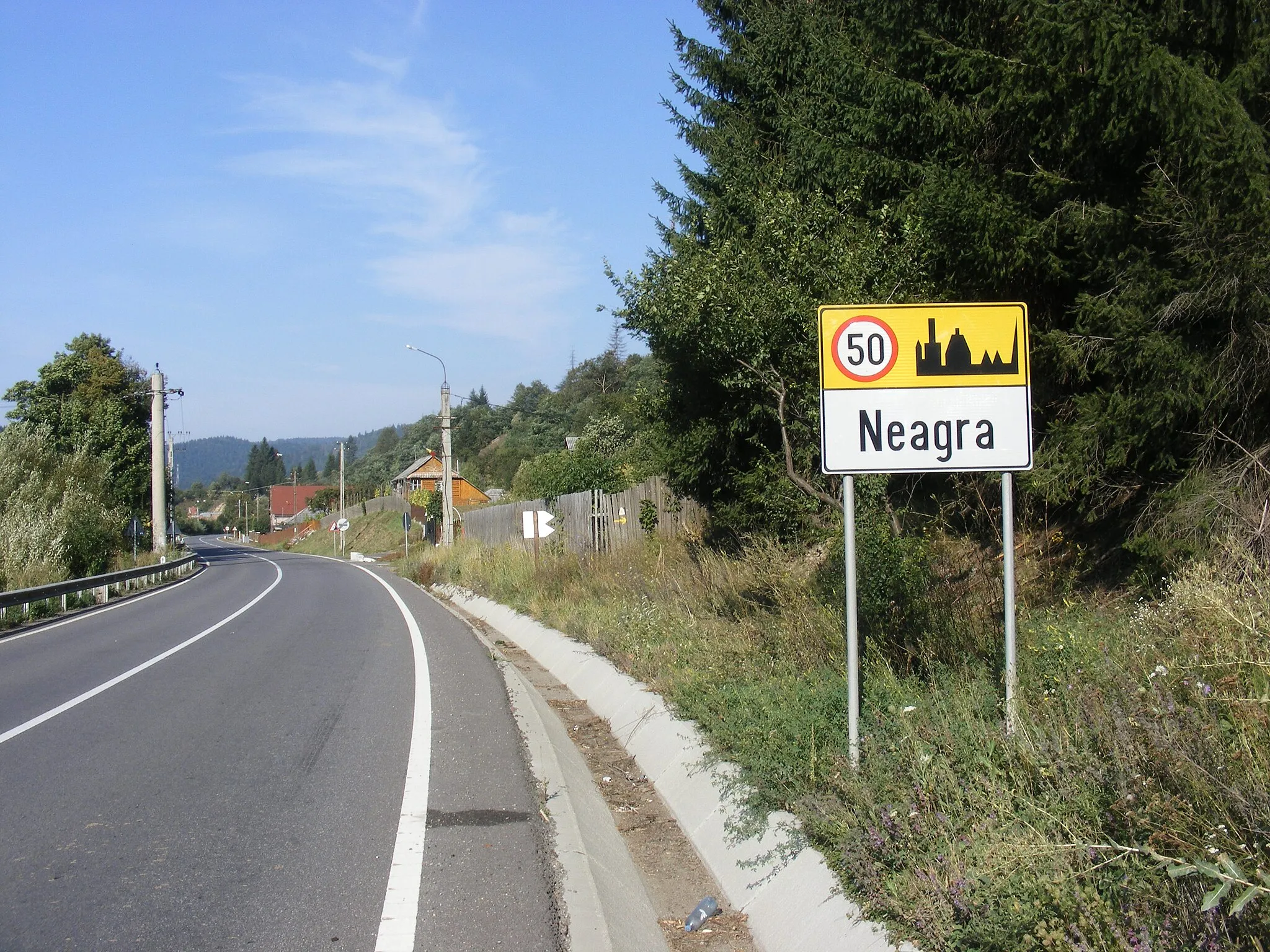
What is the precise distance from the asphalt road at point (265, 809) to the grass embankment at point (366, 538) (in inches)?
2631

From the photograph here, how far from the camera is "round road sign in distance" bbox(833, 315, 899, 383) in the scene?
5898 mm

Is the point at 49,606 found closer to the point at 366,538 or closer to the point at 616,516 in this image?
the point at 616,516

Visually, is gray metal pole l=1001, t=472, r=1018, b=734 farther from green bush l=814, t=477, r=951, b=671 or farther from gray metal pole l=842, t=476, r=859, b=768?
green bush l=814, t=477, r=951, b=671

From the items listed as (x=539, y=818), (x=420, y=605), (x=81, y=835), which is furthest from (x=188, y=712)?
(x=420, y=605)

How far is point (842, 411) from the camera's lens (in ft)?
19.4

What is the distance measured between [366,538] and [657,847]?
89.0 metres

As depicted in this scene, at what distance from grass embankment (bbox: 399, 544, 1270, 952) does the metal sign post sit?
0.65 meters

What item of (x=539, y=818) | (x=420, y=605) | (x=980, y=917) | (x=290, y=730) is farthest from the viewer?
(x=420, y=605)

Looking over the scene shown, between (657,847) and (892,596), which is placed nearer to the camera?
(657,847)

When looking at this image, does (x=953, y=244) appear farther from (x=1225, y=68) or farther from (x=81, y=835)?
(x=81, y=835)

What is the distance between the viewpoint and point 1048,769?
4238mm

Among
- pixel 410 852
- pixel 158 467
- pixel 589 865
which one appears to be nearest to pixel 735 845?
pixel 589 865

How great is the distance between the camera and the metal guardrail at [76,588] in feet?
71.3

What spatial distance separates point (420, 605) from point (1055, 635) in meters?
21.2
